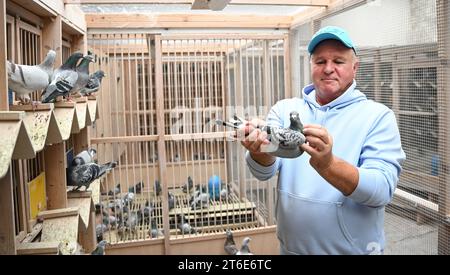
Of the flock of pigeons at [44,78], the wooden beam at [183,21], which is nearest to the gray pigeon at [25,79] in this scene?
the flock of pigeons at [44,78]

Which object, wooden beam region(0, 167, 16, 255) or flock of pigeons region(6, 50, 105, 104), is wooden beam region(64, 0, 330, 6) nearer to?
flock of pigeons region(6, 50, 105, 104)

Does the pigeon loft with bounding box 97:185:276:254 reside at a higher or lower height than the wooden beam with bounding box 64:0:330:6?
lower

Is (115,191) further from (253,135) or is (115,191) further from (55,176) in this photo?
(253,135)

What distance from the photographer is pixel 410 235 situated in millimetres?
1187

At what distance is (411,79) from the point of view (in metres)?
1.20

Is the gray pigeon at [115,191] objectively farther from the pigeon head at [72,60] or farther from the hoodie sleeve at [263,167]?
the hoodie sleeve at [263,167]

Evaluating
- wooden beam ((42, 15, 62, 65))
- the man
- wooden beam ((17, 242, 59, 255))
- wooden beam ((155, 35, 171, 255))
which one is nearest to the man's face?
the man

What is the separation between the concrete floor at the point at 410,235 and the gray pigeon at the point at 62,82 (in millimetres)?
935

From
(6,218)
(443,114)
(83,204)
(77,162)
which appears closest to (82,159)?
(77,162)

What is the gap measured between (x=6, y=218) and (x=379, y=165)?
677 millimetres

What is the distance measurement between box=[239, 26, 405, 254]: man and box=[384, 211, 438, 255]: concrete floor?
1.30ft

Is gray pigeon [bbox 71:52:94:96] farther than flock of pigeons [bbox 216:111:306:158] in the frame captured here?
Yes

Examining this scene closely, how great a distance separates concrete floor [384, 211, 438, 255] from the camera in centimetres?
108

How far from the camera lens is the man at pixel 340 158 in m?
0.64
